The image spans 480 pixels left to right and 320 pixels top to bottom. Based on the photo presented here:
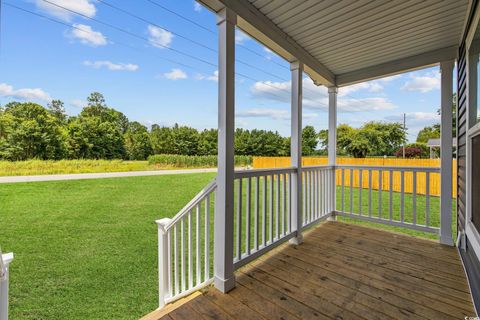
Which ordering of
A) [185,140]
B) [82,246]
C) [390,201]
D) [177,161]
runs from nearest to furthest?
[390,201] < [82,246] < [185,140] < [177,161]

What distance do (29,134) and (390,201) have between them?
7522mm

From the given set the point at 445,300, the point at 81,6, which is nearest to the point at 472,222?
the point at 445,300

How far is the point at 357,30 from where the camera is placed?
2.34 meters

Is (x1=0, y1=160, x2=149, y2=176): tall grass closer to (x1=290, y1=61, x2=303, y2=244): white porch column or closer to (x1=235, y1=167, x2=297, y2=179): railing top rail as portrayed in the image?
(x1=235, y1=167, x2=297, y2=179): railing top rail

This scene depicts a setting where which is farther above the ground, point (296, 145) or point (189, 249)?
point (296, 145)

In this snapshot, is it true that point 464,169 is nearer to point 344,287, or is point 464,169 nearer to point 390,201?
point 390,201

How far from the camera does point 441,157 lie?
107 inches

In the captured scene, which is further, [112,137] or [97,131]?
[112,137]

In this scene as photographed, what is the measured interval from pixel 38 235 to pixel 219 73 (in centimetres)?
516

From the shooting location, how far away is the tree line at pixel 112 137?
202 inches

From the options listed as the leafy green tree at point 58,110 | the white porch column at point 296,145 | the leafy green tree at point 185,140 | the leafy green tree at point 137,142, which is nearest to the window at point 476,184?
the white porch column at point 296,145

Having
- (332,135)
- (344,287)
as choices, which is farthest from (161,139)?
(344,287)

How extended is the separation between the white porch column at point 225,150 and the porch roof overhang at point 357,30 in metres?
0.21

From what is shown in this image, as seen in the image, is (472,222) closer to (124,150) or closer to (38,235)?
(38,235)
